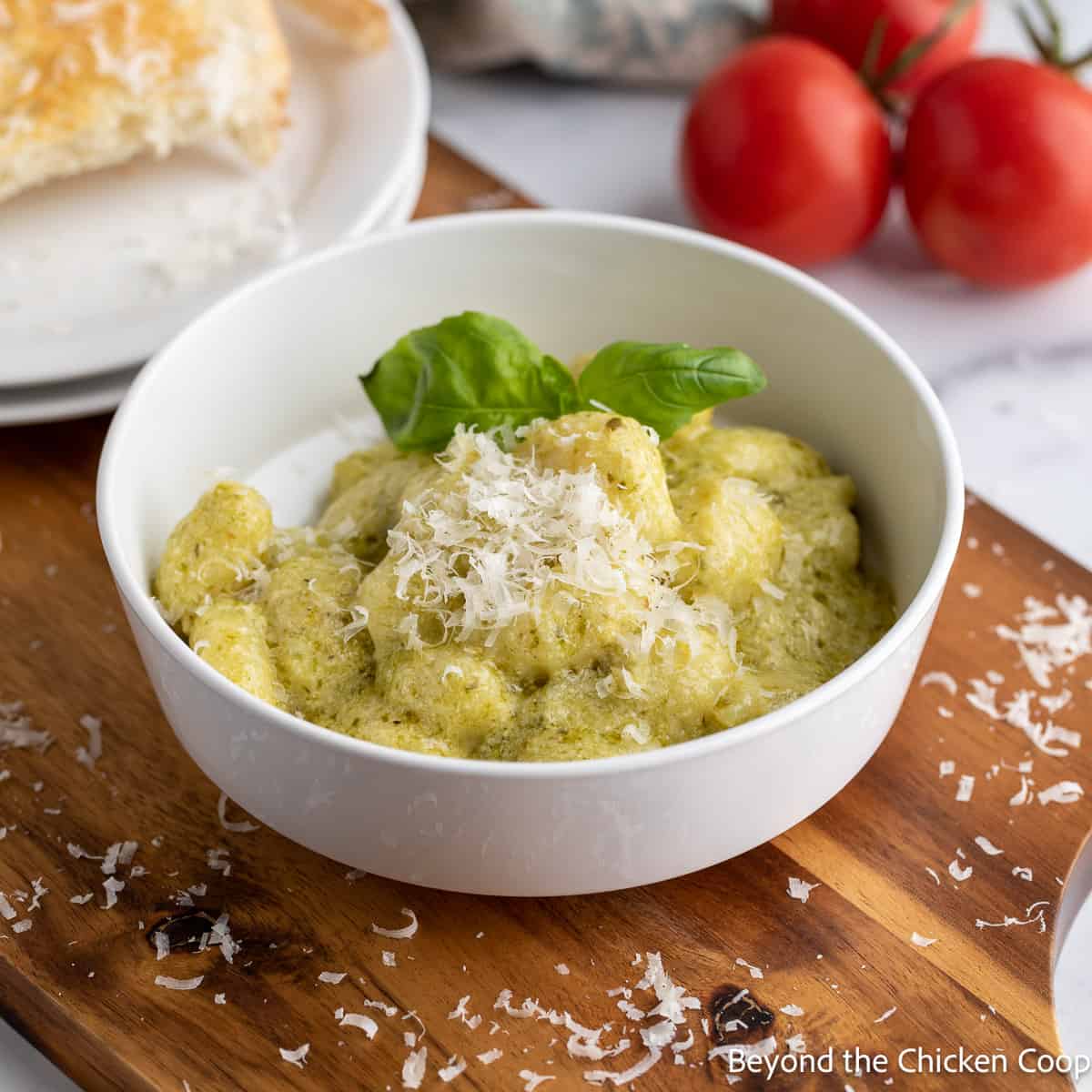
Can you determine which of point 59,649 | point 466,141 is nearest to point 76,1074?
point 59,649

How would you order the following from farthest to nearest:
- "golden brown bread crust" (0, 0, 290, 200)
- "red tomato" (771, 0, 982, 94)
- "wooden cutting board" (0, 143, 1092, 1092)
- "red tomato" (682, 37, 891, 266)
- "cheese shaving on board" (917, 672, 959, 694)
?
"red tomato" (771, 0, 982, 94) → "red tomato" (682, 37, 891, 266) → "golden brown bread crust" (0, 0, 290, 200) → "cheese shaving on board" (917, 672, 959, 694) → "wooden cutting board" (0, 143, 1092, 1092)

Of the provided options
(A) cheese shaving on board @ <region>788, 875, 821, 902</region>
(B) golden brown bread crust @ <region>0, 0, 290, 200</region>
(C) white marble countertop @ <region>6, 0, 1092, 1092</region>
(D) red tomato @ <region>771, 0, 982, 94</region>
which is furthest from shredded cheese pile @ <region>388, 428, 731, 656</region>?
(D) red tomato @ <region>771, 0, 982, 94</region>

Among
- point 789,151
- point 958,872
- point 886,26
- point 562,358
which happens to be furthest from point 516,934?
point 886,26

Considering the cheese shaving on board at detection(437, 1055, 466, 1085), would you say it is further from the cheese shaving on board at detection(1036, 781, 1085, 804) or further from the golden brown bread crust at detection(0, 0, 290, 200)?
the golden brown bread crust at detection(0, 0, 290, 200)

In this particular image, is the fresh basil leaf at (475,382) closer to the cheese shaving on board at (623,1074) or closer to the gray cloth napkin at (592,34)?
the cheese shaving on board at (623,1074)

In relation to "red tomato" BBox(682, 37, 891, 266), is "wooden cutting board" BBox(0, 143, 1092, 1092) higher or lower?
lower

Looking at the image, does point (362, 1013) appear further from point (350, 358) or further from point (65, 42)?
point (65, 42)
